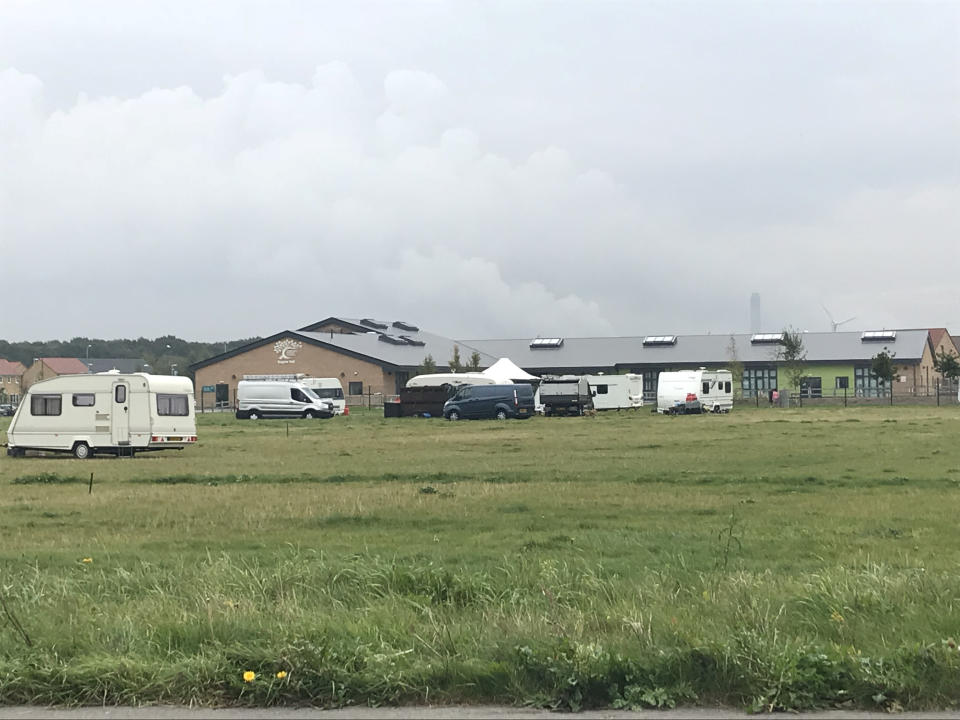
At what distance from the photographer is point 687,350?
98438 millimetres

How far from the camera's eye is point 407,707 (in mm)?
6012

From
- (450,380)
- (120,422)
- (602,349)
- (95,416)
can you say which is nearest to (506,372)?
(450,380)

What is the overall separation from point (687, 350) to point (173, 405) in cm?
7300

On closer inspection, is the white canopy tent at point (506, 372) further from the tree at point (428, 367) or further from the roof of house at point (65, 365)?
the roof of house at point (65, 365)

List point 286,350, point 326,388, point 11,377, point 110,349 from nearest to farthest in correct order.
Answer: point 326,388, point 286,350, point 11,377, point 110,349

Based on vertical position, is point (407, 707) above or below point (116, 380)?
below

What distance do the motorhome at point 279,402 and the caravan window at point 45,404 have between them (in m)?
29.4

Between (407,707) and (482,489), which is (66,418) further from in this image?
(407,707)

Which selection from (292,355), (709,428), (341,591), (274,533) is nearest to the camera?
(341,591)

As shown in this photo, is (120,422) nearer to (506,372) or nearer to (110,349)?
(506,372)

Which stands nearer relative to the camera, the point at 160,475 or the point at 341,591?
the point at 341,591

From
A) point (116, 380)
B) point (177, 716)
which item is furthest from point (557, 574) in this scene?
point (116, 380)

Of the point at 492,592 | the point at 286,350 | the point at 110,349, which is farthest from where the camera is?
the point at 110,349

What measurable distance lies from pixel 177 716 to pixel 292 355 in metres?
80.7
